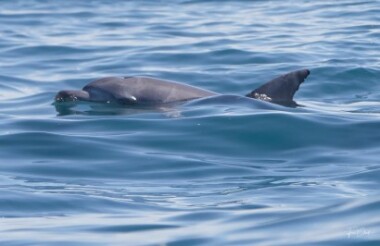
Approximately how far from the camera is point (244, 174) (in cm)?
853

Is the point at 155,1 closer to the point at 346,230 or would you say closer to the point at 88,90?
the point at 88,90

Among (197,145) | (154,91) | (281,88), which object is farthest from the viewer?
(154,91)

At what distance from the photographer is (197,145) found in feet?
31.7

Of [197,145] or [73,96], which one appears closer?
[197,145]

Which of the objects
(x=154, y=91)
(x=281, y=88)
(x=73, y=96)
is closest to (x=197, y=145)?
(x=281, y=88)

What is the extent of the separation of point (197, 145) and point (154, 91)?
259 cm

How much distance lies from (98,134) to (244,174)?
2.14 meters

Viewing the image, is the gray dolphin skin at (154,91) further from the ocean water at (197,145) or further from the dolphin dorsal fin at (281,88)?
the ocean water at (197,145)

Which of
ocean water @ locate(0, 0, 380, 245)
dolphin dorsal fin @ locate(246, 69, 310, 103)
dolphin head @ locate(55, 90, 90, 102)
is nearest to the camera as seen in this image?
ocean water @ locate(0, 0, 380, 245)

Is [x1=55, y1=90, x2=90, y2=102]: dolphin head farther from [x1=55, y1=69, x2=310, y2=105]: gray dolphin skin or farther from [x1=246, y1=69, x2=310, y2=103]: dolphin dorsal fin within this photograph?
[x1=246, y1=69, x2=310, y2=103]: dolphin dorsal fin

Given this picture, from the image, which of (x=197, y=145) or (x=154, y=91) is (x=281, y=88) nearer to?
(x=154, y=91)

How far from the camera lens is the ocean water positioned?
642 centimetres

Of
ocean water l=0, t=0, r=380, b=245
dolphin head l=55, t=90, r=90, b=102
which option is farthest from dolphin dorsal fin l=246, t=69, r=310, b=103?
dolphin head l=55, t=90, r=90, b=102

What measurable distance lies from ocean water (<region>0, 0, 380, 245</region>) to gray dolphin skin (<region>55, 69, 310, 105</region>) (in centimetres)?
27
